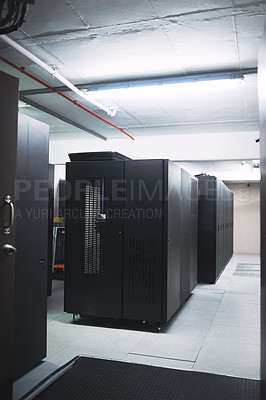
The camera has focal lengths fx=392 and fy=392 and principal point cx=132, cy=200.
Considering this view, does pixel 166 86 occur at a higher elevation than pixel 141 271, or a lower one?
higher

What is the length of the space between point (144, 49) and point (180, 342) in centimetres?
334

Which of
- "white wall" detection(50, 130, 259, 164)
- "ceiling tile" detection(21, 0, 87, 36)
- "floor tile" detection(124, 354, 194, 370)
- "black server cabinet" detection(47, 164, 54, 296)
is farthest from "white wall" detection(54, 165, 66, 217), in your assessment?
"floor tile" detection(124, 354, 194, 370)

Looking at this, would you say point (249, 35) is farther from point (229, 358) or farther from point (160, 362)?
point (160, 362)

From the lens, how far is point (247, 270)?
9.77 metres

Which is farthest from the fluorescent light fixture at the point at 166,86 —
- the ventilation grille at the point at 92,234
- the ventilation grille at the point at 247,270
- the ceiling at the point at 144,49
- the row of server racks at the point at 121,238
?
the ventilation grille at the point at 247,270

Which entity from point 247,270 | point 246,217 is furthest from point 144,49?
point 246,217

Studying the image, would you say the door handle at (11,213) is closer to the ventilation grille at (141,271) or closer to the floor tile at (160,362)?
the floor tile at (160,362)

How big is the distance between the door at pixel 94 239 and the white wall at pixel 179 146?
4.56 meters

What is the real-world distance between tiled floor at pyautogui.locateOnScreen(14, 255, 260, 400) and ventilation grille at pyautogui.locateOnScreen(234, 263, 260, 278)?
10.7ft

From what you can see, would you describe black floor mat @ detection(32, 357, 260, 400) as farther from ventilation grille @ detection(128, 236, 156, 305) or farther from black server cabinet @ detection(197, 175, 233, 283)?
black server cabinet @ detection(197, 175, 233, 283)

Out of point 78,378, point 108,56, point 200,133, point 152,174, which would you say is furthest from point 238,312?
point 200,133

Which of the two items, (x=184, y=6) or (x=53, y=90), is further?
(x=53, y=90)

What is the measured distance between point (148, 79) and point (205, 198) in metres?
2.93

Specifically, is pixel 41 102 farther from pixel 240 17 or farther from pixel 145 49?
pixel 240 17
